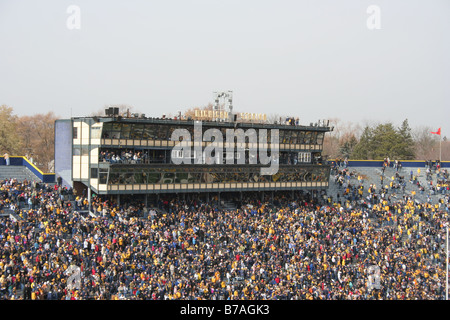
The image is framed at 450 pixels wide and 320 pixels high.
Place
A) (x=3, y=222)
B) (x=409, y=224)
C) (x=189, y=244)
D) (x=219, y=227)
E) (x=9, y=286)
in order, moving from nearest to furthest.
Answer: (x=9, y=286) → (x=3, y=222) → (x=189, y=244) → (x=219, y=227) → (x=409, y=224)

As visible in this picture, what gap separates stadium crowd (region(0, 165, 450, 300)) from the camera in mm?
32844

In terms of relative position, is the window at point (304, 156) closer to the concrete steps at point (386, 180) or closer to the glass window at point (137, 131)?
the concrete steps at point (386, 180)

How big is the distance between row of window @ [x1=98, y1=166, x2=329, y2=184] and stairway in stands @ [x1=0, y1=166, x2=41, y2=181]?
25.4 ft

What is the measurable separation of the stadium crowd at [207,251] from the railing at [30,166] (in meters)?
2.63

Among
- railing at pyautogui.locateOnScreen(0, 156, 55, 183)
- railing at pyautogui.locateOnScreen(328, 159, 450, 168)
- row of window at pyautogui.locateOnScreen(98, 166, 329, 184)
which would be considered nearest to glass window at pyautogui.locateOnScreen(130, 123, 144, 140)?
row of window at pyautogui.locateOnScreen(98, 166, 329, 184)

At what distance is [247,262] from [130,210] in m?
10.5

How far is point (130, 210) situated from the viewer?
42.9 m

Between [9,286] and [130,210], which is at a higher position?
[130,210]

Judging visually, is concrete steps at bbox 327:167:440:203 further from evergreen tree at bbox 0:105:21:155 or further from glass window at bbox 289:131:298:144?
evergreen tree at bbox 0:105:21:155
